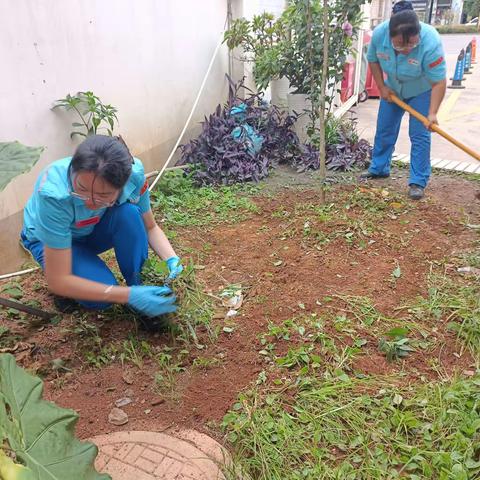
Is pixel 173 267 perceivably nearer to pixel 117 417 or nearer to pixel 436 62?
pixel 117 417

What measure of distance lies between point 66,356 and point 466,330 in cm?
188

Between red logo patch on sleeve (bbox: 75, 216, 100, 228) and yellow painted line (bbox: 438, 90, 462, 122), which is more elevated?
red logo patch on sleeve (bbox: 75, 216, 100, 228)

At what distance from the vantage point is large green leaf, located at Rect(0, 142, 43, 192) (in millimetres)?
1322

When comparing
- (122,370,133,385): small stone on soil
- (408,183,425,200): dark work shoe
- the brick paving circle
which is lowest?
(408,183,425,200): dark work shoe

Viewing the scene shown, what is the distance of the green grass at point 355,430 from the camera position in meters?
1.62

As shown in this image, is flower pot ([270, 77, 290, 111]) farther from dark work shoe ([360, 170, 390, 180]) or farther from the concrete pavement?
dark work shoe ([360, 170, 390, 180])

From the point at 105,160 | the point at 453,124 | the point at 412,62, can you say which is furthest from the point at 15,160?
the point at 453,124

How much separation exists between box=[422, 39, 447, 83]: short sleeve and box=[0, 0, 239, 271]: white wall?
224cm

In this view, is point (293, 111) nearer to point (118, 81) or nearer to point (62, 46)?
point (118, 81)

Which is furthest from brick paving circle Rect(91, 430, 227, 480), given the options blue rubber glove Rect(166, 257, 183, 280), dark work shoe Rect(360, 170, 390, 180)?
dark work shoe Rect(360, 170, 390, 180)

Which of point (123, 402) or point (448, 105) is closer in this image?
point (123, 402)

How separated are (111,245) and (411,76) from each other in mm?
2812

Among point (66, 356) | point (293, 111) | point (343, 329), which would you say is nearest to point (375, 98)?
point (293, 111)

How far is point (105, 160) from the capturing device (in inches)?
67.4
